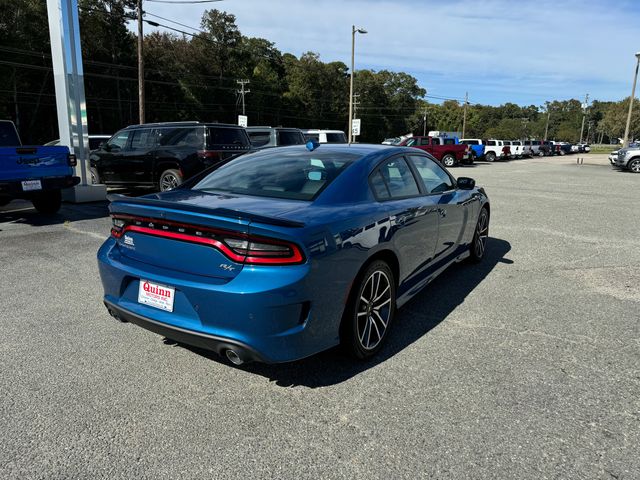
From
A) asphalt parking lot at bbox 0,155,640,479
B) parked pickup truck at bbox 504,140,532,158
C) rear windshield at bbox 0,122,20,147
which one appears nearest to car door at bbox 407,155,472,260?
asphalt parking lot at bbox 0,155,640,479

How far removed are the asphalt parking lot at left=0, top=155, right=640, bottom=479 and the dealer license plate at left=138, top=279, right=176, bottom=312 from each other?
54 centimetres

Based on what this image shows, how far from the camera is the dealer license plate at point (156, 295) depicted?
2.78 metres

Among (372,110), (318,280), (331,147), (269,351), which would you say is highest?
(372,110)

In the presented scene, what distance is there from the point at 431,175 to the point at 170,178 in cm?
798

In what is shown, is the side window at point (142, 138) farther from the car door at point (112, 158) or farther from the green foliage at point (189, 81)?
the green foliage at point (189, 81)

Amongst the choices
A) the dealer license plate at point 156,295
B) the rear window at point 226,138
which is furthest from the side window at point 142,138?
the dealer license plate at point 156,295

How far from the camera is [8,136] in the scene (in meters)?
8.97

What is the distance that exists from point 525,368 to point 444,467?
131 centimetres

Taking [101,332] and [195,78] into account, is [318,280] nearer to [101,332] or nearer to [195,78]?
[101,332]

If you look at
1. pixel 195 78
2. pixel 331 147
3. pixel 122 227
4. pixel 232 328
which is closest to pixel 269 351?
pixel 232 328

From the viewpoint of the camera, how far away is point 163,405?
2742 millimetres

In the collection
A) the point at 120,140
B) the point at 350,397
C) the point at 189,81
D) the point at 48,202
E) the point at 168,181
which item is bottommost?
the point at 350,397

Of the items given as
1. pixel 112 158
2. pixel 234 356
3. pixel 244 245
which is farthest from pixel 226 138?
pixel 234 356

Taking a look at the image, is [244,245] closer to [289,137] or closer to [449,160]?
[289,137]
